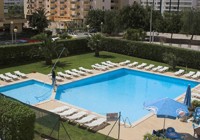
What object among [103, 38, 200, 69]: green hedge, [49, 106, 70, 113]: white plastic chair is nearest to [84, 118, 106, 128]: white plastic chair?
[49, 106, 70, 113]: white plastic chair

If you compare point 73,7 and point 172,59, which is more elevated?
point 73,7

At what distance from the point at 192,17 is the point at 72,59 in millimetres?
Result: 26019

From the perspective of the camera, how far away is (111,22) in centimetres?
6009

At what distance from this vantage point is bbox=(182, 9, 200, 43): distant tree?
160ft

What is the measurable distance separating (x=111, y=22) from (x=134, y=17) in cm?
554

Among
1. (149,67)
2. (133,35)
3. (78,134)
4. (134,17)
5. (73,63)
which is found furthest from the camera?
(134,17)

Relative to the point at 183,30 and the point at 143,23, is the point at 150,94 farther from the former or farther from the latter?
the point at 143,23

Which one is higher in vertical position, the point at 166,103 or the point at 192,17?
the point at 192,17

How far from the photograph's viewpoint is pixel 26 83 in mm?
24312

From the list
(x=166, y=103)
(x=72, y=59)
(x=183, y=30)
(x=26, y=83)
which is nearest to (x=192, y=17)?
(x=183, y=30)

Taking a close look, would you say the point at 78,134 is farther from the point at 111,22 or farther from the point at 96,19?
the point at 96,19

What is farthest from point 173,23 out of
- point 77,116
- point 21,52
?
point 77,116

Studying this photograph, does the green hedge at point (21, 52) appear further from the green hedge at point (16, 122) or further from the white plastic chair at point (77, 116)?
the green hedge at point (16, 122)

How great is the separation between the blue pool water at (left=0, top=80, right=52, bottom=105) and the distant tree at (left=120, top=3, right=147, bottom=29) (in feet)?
117
